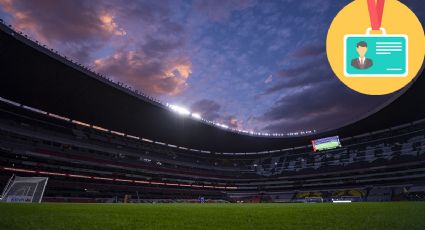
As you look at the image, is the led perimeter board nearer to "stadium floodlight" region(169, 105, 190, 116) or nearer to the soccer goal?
"stadium floodlight" region(169, 105, 190, 116)

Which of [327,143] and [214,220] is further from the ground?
[327,143]

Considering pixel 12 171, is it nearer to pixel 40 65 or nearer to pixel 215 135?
pixel 40 65

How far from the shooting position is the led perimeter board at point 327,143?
6106 centimetres

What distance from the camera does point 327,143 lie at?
61844 mm

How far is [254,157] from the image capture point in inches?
3248

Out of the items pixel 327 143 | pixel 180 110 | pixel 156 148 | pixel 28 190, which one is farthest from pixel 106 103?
pixel 327 143

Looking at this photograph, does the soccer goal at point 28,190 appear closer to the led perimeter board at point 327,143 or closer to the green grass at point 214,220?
the green grass at point 214,220

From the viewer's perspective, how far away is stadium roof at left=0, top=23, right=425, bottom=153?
102ft

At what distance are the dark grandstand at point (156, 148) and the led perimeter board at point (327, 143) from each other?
1.42 meters

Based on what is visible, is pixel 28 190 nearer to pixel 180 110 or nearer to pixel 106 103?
pixel 106 103

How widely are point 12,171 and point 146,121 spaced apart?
20.9 m

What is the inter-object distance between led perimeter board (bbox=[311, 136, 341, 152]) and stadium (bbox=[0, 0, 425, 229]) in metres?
0.20

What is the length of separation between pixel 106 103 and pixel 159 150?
24.9m

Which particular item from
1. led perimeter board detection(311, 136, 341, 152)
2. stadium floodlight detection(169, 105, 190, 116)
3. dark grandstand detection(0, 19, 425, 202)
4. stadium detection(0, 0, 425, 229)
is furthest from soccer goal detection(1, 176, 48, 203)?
led perimeter board detection(311, 136, 341, 152)
